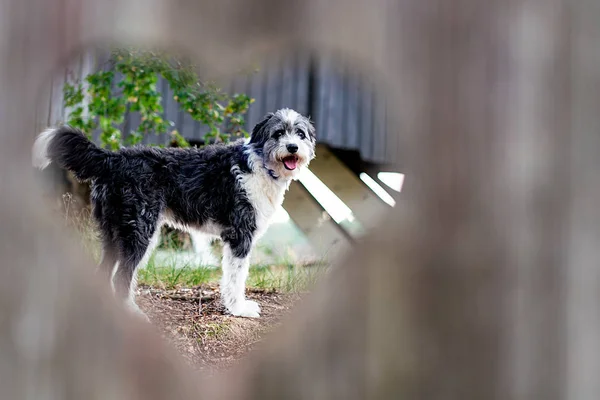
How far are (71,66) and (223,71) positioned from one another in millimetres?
360

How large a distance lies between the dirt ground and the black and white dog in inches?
1.4

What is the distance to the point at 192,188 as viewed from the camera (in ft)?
6.23

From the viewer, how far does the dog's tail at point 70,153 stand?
1437 mm

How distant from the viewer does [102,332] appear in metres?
1.40

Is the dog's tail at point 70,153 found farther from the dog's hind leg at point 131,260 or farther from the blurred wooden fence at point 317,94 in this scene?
the dog's hind leg at point 131,260

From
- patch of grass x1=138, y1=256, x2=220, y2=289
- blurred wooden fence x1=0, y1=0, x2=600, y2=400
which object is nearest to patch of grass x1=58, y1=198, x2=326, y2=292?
patch of grass x1=138, y1=256, x2=220, y2=289

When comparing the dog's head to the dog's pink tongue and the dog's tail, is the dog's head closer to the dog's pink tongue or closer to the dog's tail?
the dog's pink tongue

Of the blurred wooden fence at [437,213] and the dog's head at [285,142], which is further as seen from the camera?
the dog's head at [285,142]

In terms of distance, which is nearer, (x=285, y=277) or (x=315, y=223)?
(x=285, y=277)

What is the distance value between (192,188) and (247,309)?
1.70 ft

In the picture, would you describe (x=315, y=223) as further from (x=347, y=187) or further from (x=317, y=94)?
(x=317, y=94)

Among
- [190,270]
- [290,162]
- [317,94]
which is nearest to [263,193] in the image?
[290,162]

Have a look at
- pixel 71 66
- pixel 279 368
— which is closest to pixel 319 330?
pixel 279 368

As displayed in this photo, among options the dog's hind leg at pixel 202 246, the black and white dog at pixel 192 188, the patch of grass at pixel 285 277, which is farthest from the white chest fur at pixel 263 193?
the dog's hind leg at pixel 202 246
